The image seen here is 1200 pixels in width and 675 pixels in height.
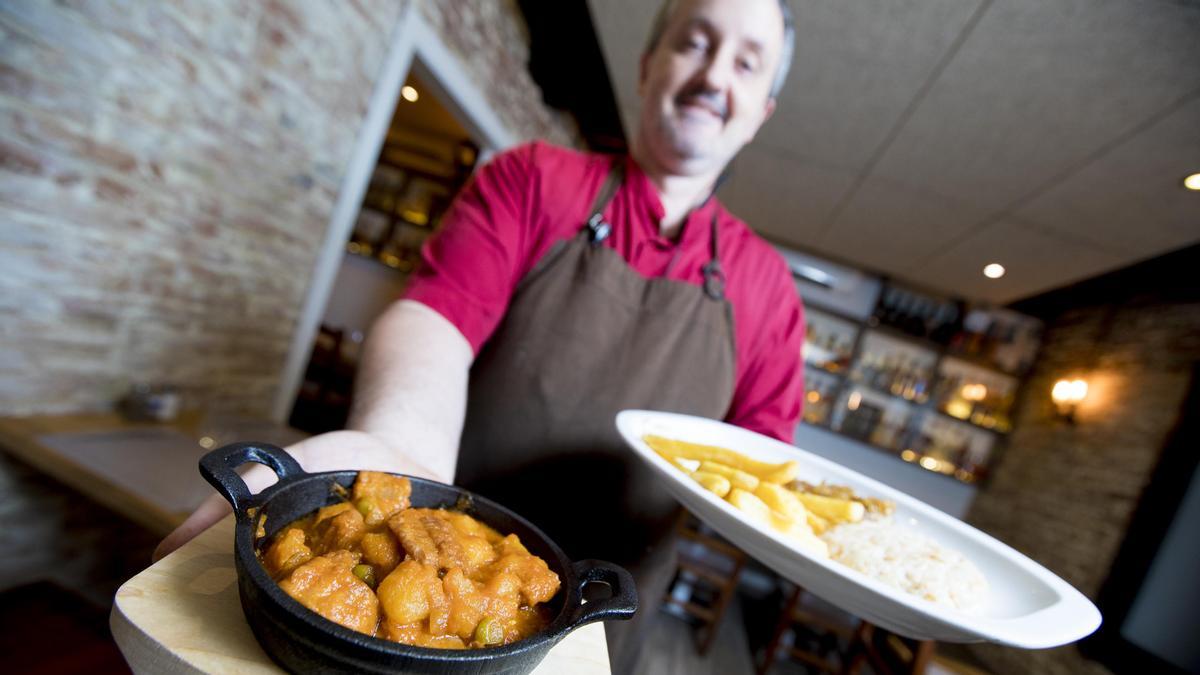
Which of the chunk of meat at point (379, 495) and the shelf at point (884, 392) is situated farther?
the shelf at point (884, 392)

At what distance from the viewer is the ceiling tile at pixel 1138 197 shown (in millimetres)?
2768

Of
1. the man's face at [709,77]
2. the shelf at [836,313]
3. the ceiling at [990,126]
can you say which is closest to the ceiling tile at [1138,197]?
the ceiling at [990,126]

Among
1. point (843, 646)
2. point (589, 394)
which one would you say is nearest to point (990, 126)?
point (589, 394)

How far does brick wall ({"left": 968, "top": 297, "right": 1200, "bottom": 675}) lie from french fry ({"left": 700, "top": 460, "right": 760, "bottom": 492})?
13.7 feet

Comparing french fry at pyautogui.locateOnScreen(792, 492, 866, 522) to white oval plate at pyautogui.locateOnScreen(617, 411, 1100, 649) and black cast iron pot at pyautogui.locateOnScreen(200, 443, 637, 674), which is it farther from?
black cast iron pot at pyautogui.locateOnScreen(200, 443, 637, 674)

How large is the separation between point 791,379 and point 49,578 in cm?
240

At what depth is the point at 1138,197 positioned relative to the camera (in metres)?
3.23

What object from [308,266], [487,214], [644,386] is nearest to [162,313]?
[308,266]

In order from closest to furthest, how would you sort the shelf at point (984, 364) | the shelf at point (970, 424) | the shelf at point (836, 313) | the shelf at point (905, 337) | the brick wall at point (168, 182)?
the brick wall at point (168, 182), the shelf at point (970, 424), the shelf at point (984, 364), the shelf at point (905, 337), the shelf at point (836, 313)

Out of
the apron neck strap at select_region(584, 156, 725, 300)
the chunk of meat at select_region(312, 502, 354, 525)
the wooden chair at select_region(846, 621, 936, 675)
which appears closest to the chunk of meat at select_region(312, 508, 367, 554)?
the chunk of meat at select_region(312, 502, 354, 525)

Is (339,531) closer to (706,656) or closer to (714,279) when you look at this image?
(714,279)

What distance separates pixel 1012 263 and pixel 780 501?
5029 millimetres

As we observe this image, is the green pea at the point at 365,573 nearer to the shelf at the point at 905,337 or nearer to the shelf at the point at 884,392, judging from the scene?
the shelf at the point at 884,392

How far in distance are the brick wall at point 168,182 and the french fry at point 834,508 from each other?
2.02 meters
